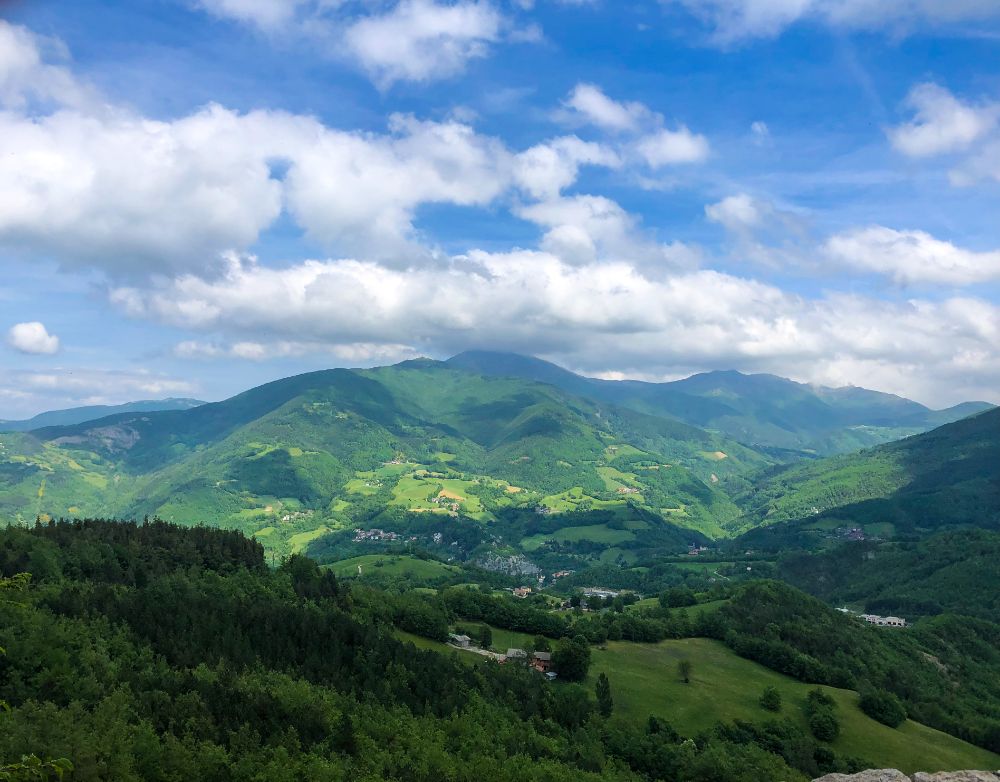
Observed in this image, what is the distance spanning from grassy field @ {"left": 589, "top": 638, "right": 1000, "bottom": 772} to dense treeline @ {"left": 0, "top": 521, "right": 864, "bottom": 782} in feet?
25.8

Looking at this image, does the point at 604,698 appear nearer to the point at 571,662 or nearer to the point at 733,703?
the point at 571,662

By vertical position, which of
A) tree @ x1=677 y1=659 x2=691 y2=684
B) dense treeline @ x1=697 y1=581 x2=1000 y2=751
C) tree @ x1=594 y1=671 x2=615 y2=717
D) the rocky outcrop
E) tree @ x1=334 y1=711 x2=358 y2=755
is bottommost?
dense treeline @ x1=697 y1=581 x2=1000 y2=751

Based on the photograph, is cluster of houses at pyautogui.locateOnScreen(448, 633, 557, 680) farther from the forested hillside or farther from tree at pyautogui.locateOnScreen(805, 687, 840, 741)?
tree at pyautogui.locateOnScreen(805, 687, 840, 741)

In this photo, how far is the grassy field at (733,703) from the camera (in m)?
107

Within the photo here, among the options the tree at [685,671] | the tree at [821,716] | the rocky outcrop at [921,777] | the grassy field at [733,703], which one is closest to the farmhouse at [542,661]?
the grassy field at [733,703]

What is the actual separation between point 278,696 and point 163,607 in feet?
101

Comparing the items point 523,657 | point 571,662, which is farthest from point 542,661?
point 571,662

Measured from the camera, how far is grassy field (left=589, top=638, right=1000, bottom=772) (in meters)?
107

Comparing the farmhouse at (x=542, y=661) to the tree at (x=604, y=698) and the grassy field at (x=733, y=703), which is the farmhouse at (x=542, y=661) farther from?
the tree at (x=604, y=698)

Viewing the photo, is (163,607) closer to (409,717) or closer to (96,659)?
(96,659)

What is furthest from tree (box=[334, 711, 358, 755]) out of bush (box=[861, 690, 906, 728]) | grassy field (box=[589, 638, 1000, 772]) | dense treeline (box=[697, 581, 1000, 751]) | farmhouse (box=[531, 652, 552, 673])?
dense treeline (box=[697, 581, 1000, 751])

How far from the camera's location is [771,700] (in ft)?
389

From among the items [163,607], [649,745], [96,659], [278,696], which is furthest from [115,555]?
[649,745]

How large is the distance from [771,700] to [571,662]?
35.9 metres
